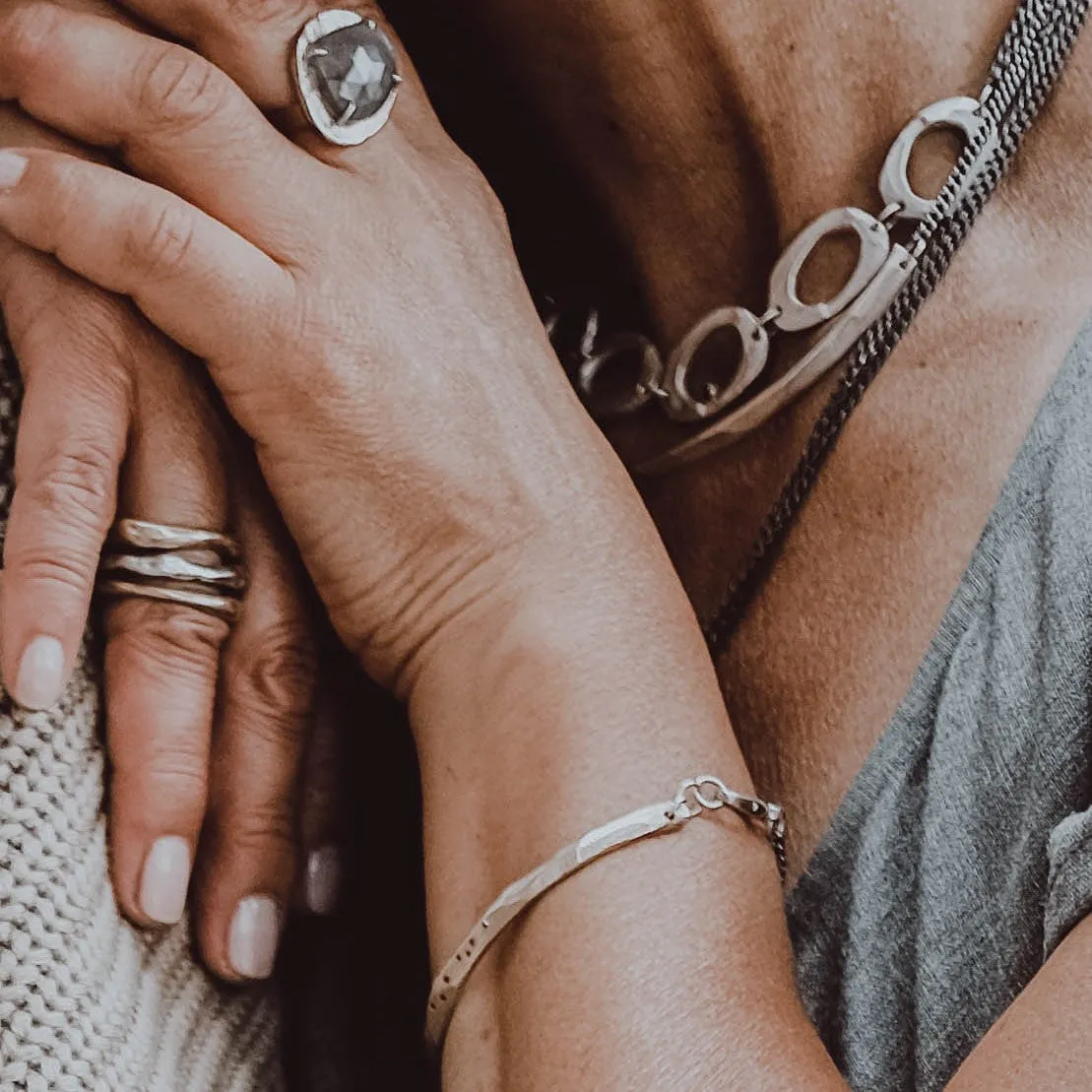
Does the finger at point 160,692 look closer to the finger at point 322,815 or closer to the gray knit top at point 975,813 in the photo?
the finger at point 322,815

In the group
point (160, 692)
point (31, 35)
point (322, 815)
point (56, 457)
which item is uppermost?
point (31, 35)

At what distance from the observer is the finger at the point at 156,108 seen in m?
0.66

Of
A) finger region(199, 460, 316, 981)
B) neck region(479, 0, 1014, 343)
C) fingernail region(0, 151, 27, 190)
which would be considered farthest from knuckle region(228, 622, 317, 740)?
neck region(479, 0, 1014, 343)

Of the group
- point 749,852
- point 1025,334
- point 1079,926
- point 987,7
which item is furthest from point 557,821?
point 987,7

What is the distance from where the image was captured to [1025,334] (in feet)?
2.56

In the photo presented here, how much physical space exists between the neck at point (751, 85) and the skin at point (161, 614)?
27 cm

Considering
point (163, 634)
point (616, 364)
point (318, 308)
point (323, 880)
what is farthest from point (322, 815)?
point (616, 364)

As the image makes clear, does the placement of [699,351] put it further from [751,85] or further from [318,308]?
[318,308]

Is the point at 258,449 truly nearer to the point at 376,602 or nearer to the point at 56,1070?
the point at 376,602

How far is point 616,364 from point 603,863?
0.38 meters

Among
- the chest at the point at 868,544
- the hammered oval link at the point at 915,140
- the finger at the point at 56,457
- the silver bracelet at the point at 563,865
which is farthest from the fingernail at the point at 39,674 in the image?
the hammered oval link at the point at 915,140

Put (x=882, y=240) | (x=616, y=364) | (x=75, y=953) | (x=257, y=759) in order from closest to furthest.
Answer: (x=75, y=953)
(x=257, y=759)
(x=882, y=240)
(x=616, y=364)

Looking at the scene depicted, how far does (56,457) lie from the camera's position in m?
0.62

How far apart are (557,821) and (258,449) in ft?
0.77
